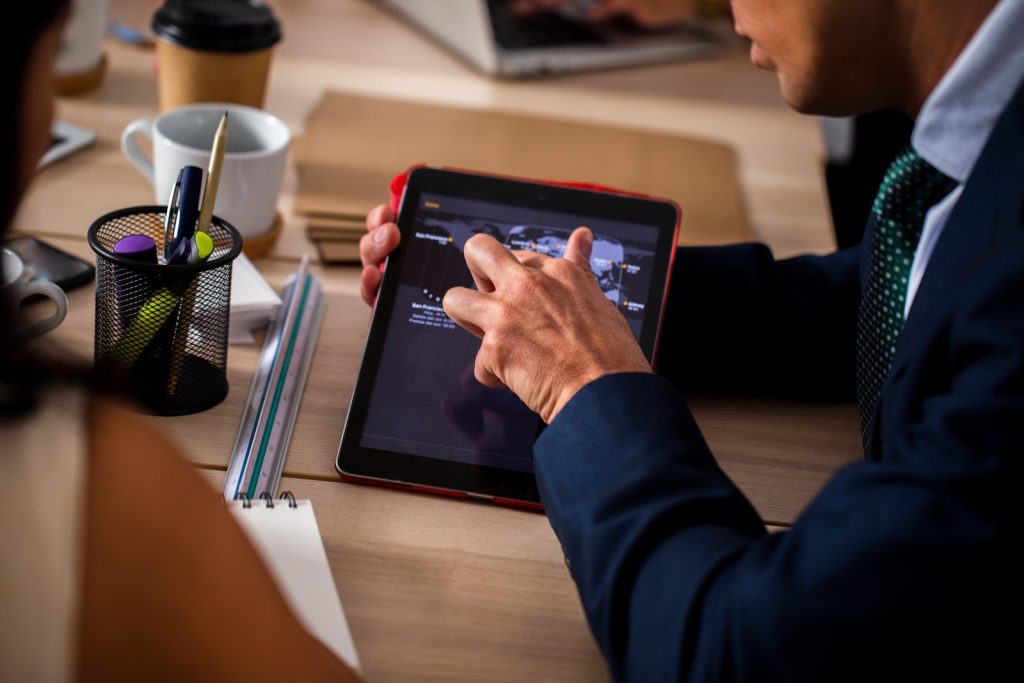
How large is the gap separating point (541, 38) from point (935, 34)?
3.55 ft

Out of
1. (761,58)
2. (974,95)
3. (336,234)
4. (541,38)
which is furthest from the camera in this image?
(541,38)

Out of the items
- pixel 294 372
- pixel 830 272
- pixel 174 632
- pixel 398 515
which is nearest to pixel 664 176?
pixel 830 272

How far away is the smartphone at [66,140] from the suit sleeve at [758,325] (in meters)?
0.79

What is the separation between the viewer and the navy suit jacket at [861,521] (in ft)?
2.20

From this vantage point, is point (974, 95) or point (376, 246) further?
point (376, 246)

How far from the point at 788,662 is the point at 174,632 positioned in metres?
0.36

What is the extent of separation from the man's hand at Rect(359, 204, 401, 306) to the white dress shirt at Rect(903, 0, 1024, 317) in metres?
0.47

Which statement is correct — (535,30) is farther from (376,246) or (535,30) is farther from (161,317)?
(161,317)

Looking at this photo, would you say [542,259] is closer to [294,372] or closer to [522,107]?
[294,372]

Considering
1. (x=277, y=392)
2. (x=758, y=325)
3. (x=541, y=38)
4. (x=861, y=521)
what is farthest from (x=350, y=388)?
(x=541, y=38)

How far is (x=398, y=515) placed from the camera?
0.95m

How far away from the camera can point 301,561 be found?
88cm

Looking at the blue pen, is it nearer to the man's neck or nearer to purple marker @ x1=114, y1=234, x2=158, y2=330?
purple marker @ x1=114, y1=234, x2=158, y2=330

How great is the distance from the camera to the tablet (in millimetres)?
984
